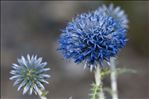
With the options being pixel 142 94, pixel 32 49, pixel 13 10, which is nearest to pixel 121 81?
pixel 142 94

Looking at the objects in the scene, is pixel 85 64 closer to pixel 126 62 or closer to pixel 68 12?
pixel 126 62

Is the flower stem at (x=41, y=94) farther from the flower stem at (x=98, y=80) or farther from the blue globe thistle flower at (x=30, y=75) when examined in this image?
the flower stem at (x=98, y=80)

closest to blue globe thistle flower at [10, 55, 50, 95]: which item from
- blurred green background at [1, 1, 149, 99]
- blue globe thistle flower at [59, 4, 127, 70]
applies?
blue globe thistle flower at [59, 4, 127, 70]

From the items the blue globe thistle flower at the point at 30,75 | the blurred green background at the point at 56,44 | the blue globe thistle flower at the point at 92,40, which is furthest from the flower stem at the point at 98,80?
the blurred green background at the point at 56,44

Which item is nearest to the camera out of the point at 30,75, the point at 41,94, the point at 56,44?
the point at 41,94

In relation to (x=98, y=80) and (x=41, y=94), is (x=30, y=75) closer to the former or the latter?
(x=41, y=94)

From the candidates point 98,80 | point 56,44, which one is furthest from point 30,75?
point 56,44

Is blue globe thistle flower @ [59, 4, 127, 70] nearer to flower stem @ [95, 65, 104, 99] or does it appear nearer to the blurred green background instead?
flower stem @ [95, 65, 104, 99]
